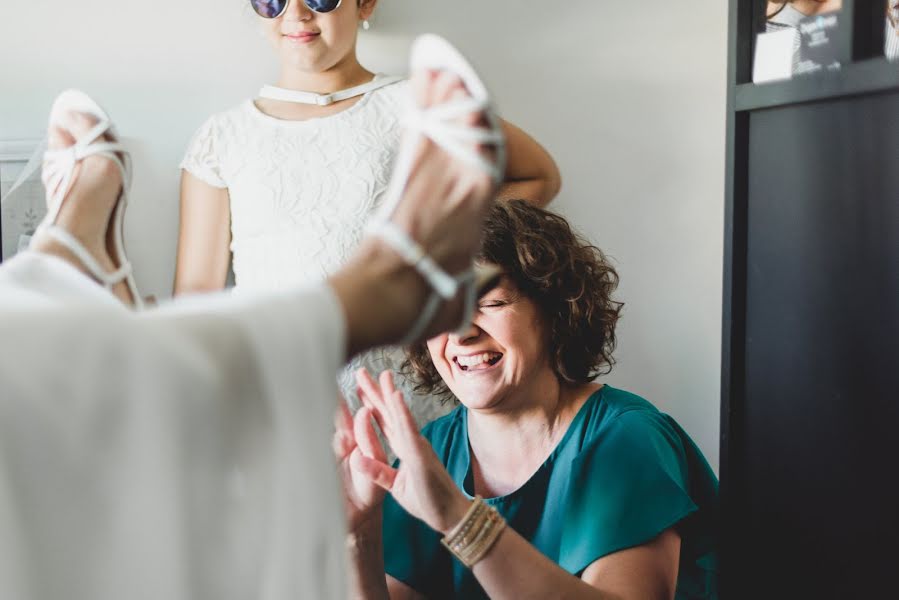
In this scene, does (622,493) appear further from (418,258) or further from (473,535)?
(418,258)

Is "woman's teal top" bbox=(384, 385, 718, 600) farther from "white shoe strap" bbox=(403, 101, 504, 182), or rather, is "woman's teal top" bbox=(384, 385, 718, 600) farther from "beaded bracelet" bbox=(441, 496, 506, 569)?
"white shoe strap" bbox=(403, 101, 504, 182)

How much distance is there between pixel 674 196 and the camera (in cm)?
179

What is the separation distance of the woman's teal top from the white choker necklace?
0.51 metres

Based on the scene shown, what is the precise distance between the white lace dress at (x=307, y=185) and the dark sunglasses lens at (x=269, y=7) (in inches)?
6.1

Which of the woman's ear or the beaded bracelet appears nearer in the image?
the beaded bracelet

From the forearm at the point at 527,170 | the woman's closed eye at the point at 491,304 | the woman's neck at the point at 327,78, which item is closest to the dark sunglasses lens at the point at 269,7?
the woman's neck at the point at 327,78

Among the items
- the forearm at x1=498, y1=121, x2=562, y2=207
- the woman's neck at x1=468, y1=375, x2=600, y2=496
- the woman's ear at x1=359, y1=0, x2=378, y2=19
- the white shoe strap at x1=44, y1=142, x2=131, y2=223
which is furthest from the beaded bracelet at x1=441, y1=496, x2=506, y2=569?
the woman's ear at x1=359, y1=0, x2=378, y2=19

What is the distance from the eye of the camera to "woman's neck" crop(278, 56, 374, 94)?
1.54m

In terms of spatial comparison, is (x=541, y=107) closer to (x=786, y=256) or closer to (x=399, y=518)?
(x=786, y=256)

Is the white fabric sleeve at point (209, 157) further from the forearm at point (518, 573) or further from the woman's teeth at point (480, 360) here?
the forearm at point (518, 573)

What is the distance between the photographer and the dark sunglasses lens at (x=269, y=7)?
146 cm

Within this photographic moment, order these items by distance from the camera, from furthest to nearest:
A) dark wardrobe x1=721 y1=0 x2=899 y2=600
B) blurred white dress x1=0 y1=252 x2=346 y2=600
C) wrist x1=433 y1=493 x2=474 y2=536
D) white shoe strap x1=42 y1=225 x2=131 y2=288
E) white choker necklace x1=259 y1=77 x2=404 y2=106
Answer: white choker necklace x1=259 y1=77 x2=404 y2=106 → dark wardrobe x1=721 y1=0 x2=899 y2=600 → wrist x1=433 y1=493 x2=474 y2=536 → white shoe strap x1=42 y1=225 x2=131 y2=288 → blurred white dress x1=0 y1=252 x2=346 y2=600

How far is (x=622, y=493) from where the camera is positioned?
4.09 feet

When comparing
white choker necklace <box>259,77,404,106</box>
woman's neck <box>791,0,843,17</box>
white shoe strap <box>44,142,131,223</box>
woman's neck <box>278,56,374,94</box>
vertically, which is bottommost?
white shoe strap <box>44,142,131,223</box>
